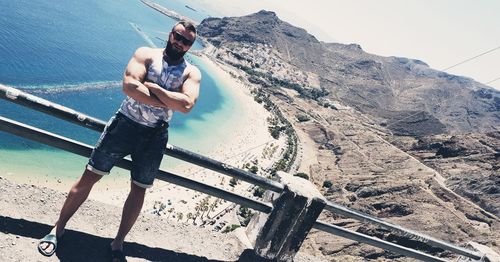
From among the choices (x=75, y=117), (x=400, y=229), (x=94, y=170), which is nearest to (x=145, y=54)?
(x=75, y=117)

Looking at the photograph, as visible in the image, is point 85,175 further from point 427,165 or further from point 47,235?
point 427,165

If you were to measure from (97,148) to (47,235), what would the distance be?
120cm

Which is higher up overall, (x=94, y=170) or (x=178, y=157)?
(x=178, y=157)

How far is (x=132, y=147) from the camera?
4.42 meters

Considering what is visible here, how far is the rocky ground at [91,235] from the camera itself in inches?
178

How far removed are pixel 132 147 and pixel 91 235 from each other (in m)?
1.50

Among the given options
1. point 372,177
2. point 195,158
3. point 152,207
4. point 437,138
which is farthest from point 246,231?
point 437,138

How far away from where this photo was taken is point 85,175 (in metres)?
4.39

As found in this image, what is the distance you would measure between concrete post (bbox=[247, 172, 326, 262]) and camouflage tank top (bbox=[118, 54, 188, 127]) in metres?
2.43

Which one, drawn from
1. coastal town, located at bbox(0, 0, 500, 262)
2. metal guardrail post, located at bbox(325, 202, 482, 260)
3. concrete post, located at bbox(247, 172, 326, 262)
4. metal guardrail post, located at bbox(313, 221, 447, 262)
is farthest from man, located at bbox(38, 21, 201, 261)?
metal guardrail post, located at bbox(313, 221, 447, 262)

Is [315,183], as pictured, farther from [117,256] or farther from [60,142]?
[60,142]

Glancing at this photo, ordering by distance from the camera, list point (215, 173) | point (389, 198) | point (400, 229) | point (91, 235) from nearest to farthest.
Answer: point (91, 235) < point (400, 229) < point (389, 198) < point (215, 173)

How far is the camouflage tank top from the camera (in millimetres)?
4334

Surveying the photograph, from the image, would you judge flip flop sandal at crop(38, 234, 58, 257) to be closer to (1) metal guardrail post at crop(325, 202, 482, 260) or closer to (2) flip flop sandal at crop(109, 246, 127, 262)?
(2) flip flop sandal at crop(109, 246, 127, 262)
